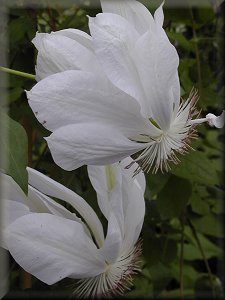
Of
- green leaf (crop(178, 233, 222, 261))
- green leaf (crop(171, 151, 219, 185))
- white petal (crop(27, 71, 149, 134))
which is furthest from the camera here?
green leaf (crop(178, 233, 222, 261))

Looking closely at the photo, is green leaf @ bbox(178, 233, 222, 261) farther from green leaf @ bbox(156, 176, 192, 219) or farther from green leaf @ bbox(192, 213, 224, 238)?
green leaf @ bbox(156, 176, 192, 219)

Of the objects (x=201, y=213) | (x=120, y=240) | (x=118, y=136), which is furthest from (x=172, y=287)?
(x=118, y=136)

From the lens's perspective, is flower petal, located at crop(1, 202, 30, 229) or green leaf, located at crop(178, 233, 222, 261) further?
green leaf, located at crop(178, 233, 222, 261)

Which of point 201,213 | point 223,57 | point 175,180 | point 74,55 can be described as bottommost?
point 201,213

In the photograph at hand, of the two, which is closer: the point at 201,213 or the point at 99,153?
the point at 99,153

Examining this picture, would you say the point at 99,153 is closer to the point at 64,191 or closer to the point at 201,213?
the point at 64,191

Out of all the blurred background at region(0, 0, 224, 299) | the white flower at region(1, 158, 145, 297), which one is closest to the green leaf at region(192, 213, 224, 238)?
the blurred background at region(0, 0, 224, 299)

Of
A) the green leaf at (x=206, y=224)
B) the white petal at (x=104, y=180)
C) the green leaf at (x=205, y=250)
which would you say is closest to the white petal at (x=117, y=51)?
the white petal at (x=104, y=180)
